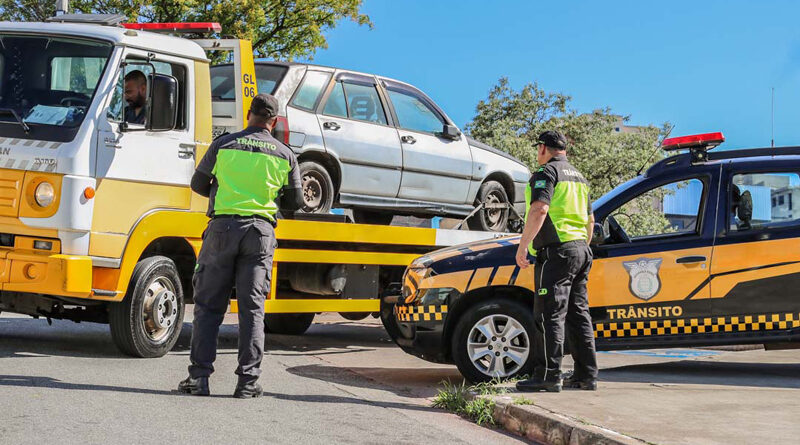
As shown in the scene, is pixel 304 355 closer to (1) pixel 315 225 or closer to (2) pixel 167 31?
(1) pixel 315 225

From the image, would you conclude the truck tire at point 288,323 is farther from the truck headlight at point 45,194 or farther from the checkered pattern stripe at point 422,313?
the truck headlight at point 45,194

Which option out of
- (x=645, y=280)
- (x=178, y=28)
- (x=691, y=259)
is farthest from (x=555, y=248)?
(x=178, y=28)

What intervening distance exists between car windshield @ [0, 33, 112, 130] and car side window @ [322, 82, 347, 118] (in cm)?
240

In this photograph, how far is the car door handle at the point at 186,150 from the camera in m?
8.34

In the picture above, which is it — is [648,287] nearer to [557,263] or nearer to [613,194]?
[613,194]

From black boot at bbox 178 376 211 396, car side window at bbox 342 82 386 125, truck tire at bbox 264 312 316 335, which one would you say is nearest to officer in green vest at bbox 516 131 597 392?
black boot at bbox 178 376 211 396

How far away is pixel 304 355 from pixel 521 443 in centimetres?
410

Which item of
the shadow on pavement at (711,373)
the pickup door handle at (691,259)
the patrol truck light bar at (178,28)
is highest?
the patrol truck light bar at (178,28)

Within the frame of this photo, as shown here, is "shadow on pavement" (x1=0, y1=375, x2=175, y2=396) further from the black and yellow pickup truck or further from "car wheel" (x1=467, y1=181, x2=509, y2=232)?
"car wheel" (x1=467, y1=181, x2=509, y2=232)

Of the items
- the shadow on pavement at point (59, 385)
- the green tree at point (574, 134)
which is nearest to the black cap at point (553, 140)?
the shadow on pavement at point (59, 385)

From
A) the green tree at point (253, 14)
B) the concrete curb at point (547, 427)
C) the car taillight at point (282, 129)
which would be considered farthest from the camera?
the green tree at point (253, 14)

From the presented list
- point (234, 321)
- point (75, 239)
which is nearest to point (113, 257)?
point (75, 239)

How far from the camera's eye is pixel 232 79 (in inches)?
354

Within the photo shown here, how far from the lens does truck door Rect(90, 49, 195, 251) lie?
769 cm
